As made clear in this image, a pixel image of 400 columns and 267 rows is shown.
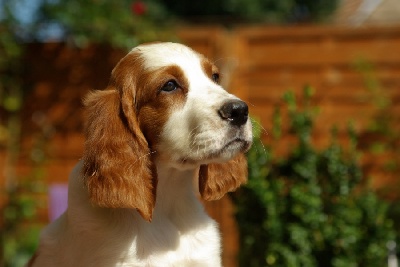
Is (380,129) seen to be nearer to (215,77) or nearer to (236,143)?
(215,77)

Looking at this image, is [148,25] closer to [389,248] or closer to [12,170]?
[12,170]

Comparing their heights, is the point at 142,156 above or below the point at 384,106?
above

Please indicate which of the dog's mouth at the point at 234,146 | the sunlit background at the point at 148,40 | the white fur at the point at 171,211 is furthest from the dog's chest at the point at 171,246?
the sunlit background at the point at 148,40

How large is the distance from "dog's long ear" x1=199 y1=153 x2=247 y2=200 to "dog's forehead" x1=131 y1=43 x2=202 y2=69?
1.78 ft

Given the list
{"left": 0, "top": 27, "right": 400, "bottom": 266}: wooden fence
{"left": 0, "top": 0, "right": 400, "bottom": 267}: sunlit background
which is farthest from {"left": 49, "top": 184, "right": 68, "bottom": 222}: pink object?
{"left": 0, "top": 27, "right": 400, "bottom": 266}: wooden fence

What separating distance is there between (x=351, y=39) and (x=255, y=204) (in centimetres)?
276

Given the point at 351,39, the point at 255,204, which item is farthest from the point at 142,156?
the point at 351,39

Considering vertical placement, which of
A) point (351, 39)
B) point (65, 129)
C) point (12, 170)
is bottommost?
point (12, 170)

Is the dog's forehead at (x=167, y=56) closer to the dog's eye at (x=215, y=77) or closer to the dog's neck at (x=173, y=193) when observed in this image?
the dog's eye at (x=215, y=77)

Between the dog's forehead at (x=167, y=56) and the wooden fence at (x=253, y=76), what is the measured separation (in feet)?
10.1

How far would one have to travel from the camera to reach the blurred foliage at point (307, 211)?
499 centimetres

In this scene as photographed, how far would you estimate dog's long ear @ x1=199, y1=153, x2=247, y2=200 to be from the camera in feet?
13.0

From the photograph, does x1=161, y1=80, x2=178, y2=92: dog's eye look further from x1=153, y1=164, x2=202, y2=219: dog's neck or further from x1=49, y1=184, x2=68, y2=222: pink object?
x1=49, y1=184, x2=68, y2=222: pink object

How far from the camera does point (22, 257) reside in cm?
762
